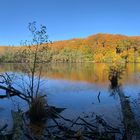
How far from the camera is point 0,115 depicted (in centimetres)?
1767

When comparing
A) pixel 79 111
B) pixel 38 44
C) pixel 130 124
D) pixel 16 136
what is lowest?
pixel 79 111

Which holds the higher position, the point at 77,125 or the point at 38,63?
the point at 38,63

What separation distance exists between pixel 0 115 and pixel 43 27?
590 centimetres

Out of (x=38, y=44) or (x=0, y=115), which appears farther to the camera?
(x=38, y=44)

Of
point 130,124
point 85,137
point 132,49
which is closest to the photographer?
point 130,124

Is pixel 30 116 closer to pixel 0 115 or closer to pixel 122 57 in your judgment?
pixel 0 115

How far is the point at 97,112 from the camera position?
61.5 feet

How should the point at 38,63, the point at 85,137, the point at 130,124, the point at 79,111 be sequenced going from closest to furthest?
the point at 130,124
the point at 85,137
the point at 79,111
the point at 38,63

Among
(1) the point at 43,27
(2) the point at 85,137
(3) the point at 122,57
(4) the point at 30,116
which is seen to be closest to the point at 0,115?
(4) the point at 30,116

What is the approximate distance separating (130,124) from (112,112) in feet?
26.9

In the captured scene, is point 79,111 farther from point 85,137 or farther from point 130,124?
point 130,124

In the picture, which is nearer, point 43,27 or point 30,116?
point 30,116

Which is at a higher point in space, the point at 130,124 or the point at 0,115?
the point at 130,124

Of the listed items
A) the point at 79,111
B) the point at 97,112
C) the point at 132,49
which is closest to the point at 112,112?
the point at 97,112
